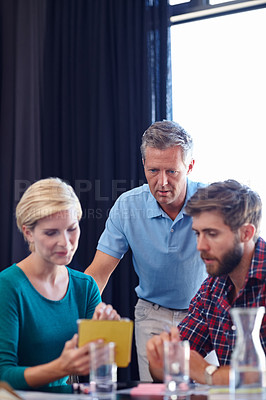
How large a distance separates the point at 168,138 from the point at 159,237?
50 centimetres

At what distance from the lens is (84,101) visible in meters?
3.60

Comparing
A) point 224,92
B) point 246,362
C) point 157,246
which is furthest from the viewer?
point 224,92

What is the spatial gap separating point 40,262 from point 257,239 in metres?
0.79

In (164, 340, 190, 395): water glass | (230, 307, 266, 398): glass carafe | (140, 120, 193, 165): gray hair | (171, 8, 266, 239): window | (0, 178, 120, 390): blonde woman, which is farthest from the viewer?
(171, 8, 266, 239): window

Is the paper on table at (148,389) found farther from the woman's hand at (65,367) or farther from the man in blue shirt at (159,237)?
the man in blue shirt at (159,237)

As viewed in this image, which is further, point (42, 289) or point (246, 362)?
point (42, 289)

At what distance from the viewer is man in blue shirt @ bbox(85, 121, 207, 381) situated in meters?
2.51

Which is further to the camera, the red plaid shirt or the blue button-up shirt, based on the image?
the blue button-up shirt

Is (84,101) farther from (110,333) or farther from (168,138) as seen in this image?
(110,333)

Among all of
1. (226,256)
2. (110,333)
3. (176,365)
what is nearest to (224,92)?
(226,256)

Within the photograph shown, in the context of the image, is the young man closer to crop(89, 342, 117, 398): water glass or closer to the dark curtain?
crop(89, 342, 117, 398): water glass

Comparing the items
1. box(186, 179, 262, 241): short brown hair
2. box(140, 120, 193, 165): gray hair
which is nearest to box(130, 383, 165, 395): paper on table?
box(186, 179, 262, 241): short brown hair

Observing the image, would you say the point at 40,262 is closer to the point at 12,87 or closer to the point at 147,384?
the point at 147,384

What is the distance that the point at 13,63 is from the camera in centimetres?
388
